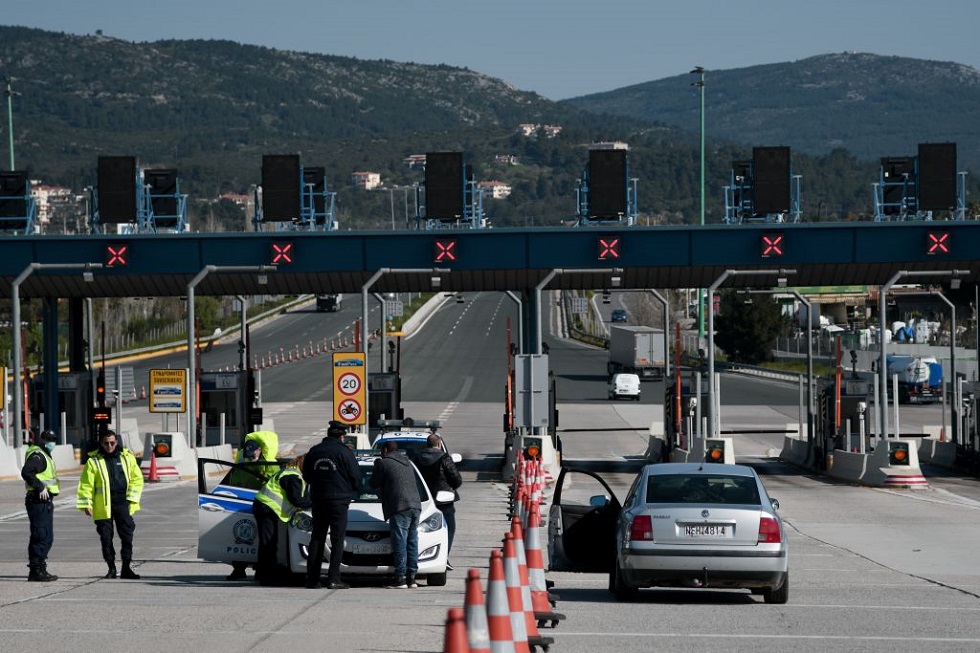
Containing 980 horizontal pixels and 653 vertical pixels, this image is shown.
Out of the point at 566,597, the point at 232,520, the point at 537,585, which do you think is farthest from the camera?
the point at 232,520

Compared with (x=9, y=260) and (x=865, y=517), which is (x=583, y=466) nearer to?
(x=9, y=260)

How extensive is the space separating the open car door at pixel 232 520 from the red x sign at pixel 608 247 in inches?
956

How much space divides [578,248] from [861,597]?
1009 inches

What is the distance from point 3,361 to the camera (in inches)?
3467

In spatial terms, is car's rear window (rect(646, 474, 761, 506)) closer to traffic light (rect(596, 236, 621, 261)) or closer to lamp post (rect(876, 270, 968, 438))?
lamp post (rect(876, 270, 968, 438))

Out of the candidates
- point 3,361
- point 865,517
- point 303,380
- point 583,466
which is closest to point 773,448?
point 583,466

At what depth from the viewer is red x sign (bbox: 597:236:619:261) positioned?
4131cm

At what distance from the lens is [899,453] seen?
124 ft

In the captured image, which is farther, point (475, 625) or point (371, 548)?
point (371, 548)

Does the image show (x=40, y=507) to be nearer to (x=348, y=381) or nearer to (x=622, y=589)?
(x=622, y=589)

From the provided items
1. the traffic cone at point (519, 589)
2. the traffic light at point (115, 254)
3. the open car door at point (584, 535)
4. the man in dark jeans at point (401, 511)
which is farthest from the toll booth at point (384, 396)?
the traffic cone at point (519, 589)

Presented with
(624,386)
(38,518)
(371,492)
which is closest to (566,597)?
(371,492)

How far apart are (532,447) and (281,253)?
871 centimetres

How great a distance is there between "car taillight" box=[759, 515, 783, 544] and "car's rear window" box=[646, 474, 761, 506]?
12.4 inches
